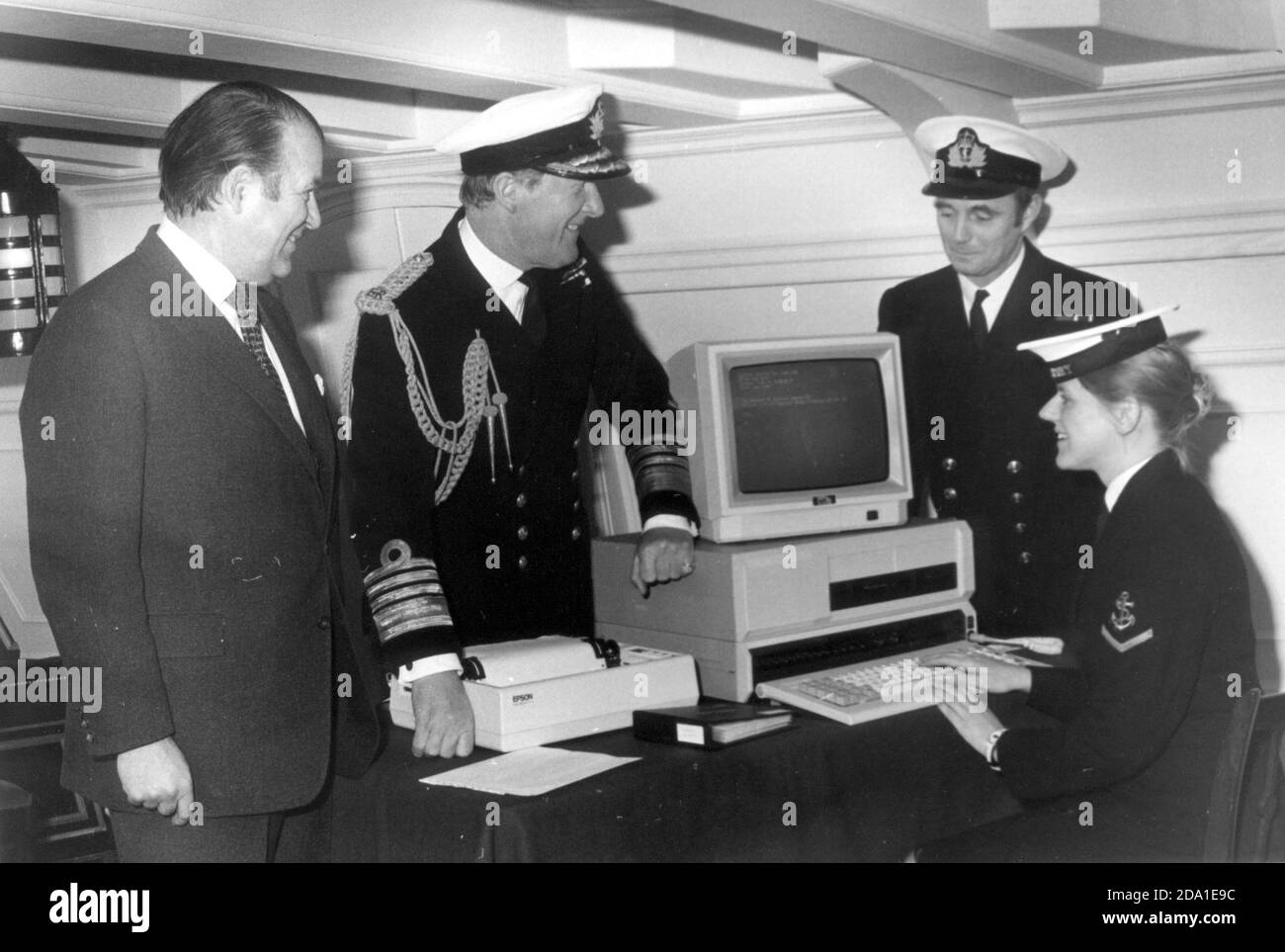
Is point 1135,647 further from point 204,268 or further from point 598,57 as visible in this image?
point 598,57

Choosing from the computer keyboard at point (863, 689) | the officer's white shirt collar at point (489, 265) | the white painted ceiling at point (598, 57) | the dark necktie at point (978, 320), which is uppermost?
the white painted ceiling at point (598, 57)

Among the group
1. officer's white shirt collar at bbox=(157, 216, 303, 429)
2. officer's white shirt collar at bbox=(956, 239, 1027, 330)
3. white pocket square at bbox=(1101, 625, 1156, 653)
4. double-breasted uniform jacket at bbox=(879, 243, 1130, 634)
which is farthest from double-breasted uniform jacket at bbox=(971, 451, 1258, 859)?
officer's white shirt collar at bbox=(157, 216, 303, 429)

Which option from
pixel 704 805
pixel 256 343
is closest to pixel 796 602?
pixel 704 805

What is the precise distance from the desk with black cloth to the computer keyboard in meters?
0.03

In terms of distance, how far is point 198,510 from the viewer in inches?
68.3

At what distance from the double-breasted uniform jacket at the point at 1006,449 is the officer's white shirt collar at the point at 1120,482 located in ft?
2.46

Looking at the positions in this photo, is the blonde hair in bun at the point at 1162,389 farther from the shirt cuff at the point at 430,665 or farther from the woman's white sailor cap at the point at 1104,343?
the shirt cuff at the point at 430,665

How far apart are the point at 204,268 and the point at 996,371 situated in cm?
174

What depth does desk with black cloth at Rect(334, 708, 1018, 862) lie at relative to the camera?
1.83 m

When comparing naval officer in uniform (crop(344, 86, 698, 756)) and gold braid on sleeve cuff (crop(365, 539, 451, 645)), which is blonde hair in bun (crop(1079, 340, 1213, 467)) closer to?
naval officer in uniform (crop(344, 86, 698, 756))

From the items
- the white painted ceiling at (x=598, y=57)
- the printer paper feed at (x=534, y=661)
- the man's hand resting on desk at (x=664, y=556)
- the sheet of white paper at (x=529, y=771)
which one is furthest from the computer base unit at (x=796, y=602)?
the white painted ceiling at (x=598, y=57)

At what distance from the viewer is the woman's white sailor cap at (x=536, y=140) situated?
233 cm
